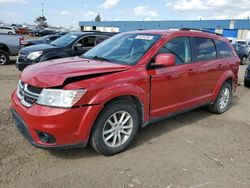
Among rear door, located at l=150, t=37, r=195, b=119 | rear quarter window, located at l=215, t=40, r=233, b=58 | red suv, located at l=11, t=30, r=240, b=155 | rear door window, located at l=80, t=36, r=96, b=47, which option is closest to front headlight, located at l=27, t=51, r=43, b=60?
rear door window, located at l=80, t=36, r=96, b=47

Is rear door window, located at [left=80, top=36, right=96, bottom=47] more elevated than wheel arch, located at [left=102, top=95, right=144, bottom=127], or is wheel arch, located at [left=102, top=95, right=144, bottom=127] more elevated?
rear door window, located at [left=80, top=36, right=96, bottom=47]

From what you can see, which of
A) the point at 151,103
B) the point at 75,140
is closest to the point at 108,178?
the point at 75,140

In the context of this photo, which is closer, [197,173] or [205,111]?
[197,173]

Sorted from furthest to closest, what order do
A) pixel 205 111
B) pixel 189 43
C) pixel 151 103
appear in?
pixel 205 111 → pixel 189 43 → pixel 151 103

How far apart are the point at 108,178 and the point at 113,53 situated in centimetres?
207

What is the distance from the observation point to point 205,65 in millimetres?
5000

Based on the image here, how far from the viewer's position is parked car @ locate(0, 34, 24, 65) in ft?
39.6

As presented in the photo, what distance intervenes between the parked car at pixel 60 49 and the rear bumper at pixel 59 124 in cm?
536

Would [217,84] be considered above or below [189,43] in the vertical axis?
below

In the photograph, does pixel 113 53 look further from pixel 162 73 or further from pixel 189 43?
pixel 189 43

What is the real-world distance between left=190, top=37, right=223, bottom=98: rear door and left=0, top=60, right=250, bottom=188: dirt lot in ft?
2.71

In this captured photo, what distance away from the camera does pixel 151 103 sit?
404 cm

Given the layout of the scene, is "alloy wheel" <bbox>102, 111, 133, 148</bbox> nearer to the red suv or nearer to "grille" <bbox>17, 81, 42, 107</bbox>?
the red suv

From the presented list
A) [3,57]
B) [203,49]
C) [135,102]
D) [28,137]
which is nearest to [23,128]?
[28,137]
